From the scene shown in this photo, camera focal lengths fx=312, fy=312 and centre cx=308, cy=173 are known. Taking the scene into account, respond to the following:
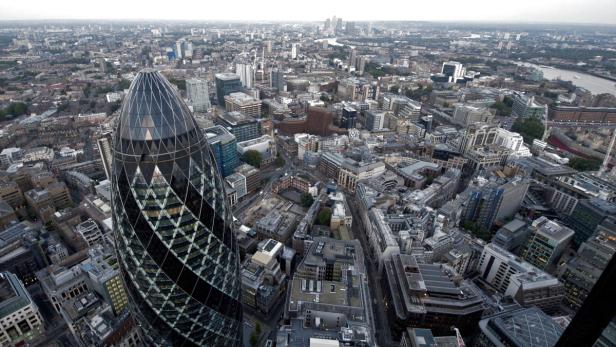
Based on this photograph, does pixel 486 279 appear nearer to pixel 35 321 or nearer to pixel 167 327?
pixel 167 327

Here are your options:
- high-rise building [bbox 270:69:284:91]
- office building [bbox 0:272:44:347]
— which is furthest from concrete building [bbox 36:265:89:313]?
high-rise building [bbox 270:69:284:91]

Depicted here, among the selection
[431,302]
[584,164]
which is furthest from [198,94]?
[584,164]

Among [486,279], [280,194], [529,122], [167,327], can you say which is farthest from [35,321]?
[529,122]

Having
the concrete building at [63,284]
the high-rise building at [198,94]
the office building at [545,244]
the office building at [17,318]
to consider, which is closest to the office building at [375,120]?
the office building at [545,244]

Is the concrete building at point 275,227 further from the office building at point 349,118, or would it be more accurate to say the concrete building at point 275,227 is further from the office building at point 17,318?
the office building at point 349,118

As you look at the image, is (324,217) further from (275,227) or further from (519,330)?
(519,330)

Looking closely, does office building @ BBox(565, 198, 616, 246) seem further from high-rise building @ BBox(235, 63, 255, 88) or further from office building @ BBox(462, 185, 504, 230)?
high-rise building @ BBox(235, 63, 255, 88)

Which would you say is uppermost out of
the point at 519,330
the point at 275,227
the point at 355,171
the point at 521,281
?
Result: the point at 519,330
